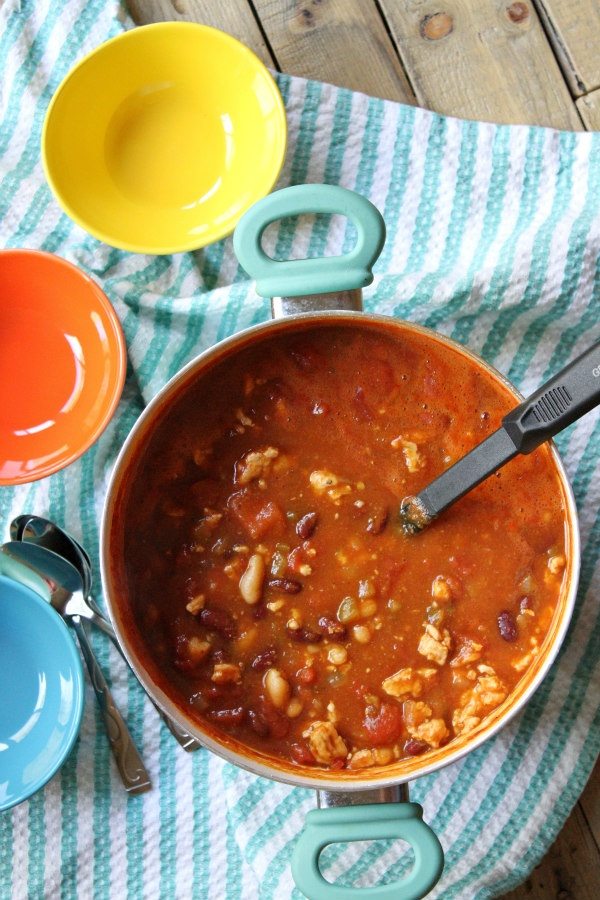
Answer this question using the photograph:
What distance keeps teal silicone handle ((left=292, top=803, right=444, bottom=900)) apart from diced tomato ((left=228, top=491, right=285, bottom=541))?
48cm

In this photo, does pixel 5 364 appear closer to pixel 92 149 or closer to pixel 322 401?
pixel 92 149

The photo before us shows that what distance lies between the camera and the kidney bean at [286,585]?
1.68 m

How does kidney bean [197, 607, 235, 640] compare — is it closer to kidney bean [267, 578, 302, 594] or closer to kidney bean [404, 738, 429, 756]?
kidney bean [267, 578, 302, 594]

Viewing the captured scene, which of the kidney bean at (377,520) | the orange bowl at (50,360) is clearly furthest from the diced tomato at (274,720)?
the orange bowl at (50,360)

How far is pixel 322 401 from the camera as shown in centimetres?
172

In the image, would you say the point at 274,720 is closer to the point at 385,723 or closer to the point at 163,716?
the point at 385,723

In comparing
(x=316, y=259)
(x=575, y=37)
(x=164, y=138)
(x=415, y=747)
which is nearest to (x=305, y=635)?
(x=415, y=747)

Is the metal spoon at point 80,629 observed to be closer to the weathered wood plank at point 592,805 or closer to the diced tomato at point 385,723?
the diced tomato at point 385,723

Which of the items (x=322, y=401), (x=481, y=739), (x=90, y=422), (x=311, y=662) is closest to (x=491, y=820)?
(x=481, y=739)

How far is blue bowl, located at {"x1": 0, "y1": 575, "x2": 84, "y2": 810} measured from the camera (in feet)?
6.08

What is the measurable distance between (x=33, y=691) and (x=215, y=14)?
1.47 meters

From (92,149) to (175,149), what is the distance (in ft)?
0.57

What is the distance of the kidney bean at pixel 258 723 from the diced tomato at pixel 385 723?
174mm

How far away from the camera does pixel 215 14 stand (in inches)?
80.7
